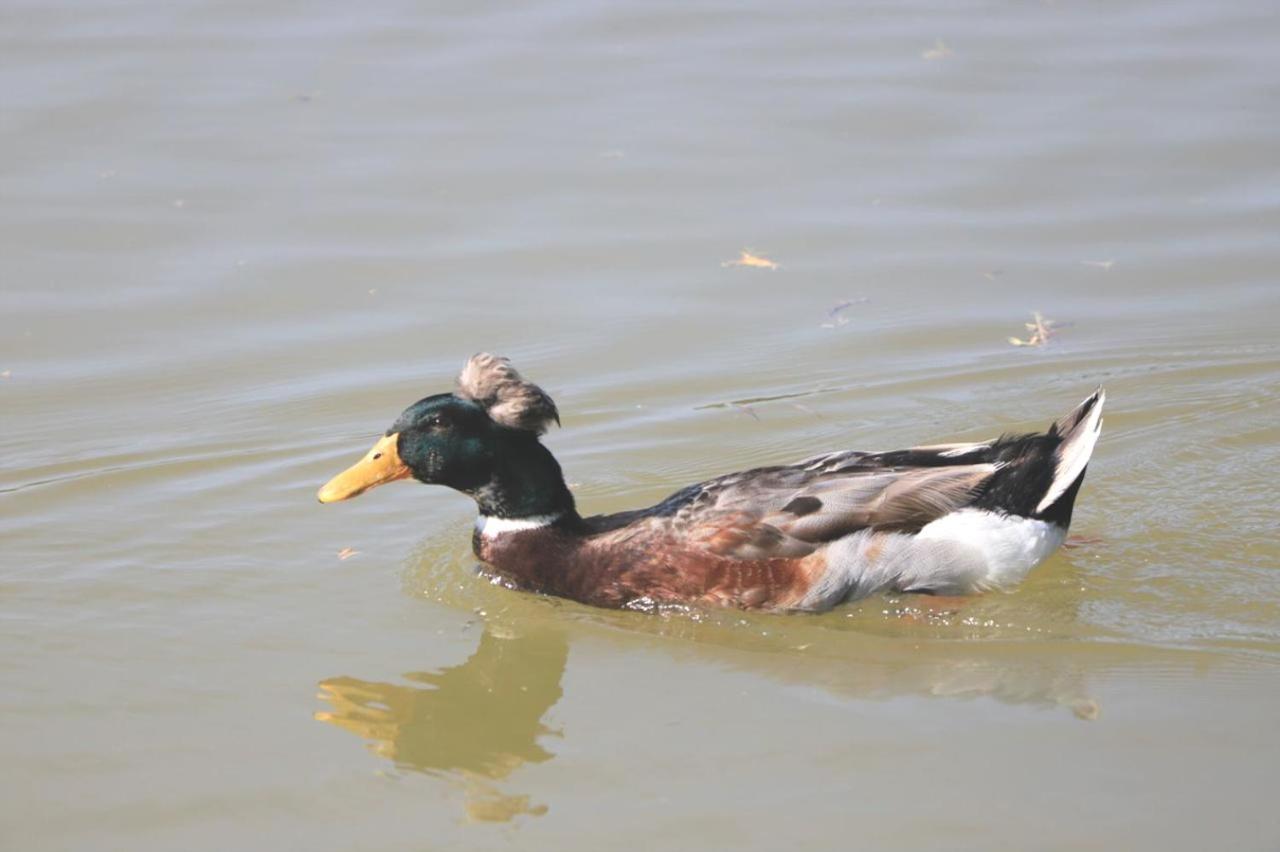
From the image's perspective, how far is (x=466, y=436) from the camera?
7.75 meters

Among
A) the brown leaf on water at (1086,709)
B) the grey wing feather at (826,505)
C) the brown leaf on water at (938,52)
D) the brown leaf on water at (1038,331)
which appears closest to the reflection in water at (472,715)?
the grey wing feather at (826,505)

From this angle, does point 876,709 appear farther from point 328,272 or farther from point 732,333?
point 328,272

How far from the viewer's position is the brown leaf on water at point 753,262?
1102 cm

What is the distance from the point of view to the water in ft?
19.5

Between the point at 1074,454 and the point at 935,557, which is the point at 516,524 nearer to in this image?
the point at 935,557

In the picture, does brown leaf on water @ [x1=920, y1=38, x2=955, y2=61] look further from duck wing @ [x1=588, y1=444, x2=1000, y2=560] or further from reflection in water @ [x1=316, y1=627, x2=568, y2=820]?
reflection in water @ [x1=316, y1=627, x2=568, y2=820]

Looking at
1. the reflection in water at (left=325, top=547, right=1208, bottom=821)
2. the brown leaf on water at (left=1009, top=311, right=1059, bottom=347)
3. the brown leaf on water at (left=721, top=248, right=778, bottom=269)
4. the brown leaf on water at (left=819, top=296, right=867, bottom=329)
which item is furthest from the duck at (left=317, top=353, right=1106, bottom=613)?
the brown leaf on water at (left=721, top=248, right=778, bottom=269)

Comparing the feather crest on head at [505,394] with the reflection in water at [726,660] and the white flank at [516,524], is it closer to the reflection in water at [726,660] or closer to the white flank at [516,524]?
the white flank at [516,524]

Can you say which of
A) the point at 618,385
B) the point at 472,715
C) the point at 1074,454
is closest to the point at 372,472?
the point at 472,715

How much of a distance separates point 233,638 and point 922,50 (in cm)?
893

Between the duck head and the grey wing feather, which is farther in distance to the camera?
the duck head

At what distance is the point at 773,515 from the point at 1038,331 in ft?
10.8

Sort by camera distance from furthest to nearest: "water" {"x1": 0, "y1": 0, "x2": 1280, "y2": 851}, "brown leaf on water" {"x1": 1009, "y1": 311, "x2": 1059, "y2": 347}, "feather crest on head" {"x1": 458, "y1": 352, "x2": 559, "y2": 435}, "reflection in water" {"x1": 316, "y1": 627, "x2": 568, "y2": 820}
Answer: "brown leaf on water" {"x1": 1009, "y1": 311, "x2": 1059, "y2": 347} → "feather crest on head" {"x1": 458, "y1": 352, "x2": 559, "y2": 435} → "reflection in water" {"x1": 316, "y1": 627, "x2": 568, "y2": 820} → "water" {"x1": 0, "y1": 0, "x2": 1280, "y2": 851}

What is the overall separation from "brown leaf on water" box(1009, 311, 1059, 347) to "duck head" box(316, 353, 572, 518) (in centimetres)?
347
